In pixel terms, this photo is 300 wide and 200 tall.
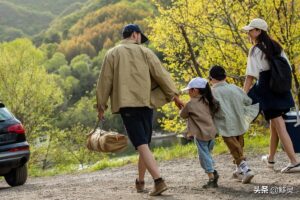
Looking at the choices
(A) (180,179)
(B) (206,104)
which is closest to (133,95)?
(B) (206,104)

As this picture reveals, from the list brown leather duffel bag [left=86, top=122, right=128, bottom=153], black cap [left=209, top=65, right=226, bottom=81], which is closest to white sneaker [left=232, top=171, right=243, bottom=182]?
black cap [left=209, top=65, right=226, bottom=81]

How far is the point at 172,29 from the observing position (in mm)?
15086

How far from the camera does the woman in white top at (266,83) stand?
6941 mm

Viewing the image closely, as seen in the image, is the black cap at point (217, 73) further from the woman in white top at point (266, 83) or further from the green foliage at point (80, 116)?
the green foliage at point (80, 116)

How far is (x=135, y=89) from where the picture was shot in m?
6.23

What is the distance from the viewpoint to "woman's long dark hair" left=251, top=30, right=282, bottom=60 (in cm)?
686

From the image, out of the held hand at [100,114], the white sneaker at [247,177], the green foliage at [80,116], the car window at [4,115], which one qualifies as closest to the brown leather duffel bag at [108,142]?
the held hand at [100,114]

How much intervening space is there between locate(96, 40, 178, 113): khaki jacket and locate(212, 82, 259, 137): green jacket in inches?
27.4

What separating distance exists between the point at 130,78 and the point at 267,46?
5.95ft

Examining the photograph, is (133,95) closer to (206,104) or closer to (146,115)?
(146,115)

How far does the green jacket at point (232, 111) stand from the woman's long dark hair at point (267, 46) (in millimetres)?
564

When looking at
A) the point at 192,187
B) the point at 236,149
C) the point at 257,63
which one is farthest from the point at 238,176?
the point at 257,63

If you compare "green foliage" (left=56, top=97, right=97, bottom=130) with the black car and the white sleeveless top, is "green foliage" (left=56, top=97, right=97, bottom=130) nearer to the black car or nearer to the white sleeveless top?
the black car

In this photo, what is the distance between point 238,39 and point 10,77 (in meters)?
28.3
